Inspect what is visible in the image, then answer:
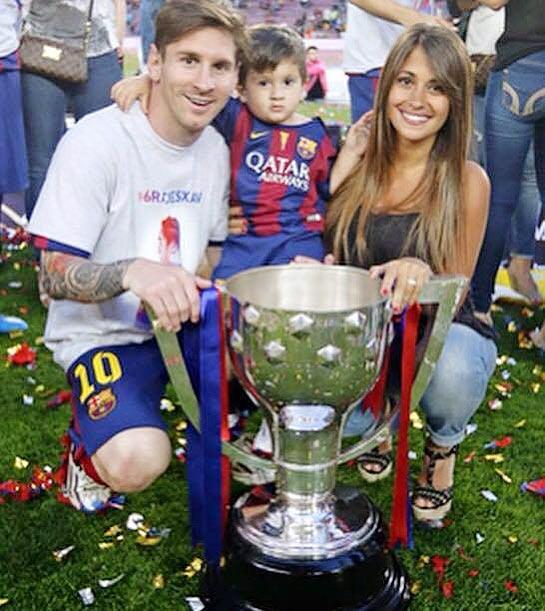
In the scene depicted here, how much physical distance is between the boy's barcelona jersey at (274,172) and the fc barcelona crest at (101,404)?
2.07ft

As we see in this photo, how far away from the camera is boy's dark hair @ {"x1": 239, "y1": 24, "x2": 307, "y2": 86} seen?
2346 millimetres

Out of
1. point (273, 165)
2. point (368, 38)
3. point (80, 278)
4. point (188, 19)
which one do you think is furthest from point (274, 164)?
point (368, 38)

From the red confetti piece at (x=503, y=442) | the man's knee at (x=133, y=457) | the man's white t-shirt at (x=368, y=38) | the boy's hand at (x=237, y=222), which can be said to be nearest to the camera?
the man's knee at (x=133, y=457)

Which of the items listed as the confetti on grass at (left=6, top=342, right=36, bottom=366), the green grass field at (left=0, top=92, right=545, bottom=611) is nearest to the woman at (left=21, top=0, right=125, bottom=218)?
the confetti on grass at (left=6, top=342, right=36, bottom=366)

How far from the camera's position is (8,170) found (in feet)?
11.1

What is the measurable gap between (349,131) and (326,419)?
944mm

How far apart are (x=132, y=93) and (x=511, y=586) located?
1368 millimetres

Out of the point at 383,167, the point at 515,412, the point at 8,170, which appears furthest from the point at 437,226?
the point at 8,170

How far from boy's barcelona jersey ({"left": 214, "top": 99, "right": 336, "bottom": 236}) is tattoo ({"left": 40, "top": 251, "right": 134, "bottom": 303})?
575mm

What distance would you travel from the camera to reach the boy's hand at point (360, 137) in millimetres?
2314

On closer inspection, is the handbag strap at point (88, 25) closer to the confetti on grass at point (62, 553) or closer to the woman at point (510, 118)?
the woman at point (510, 118)

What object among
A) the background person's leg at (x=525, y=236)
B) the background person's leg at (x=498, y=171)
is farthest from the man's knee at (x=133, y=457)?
the background person's leg at (x=525, y=236)

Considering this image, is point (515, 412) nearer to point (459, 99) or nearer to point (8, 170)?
point (459, 99)

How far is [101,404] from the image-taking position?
198cm
